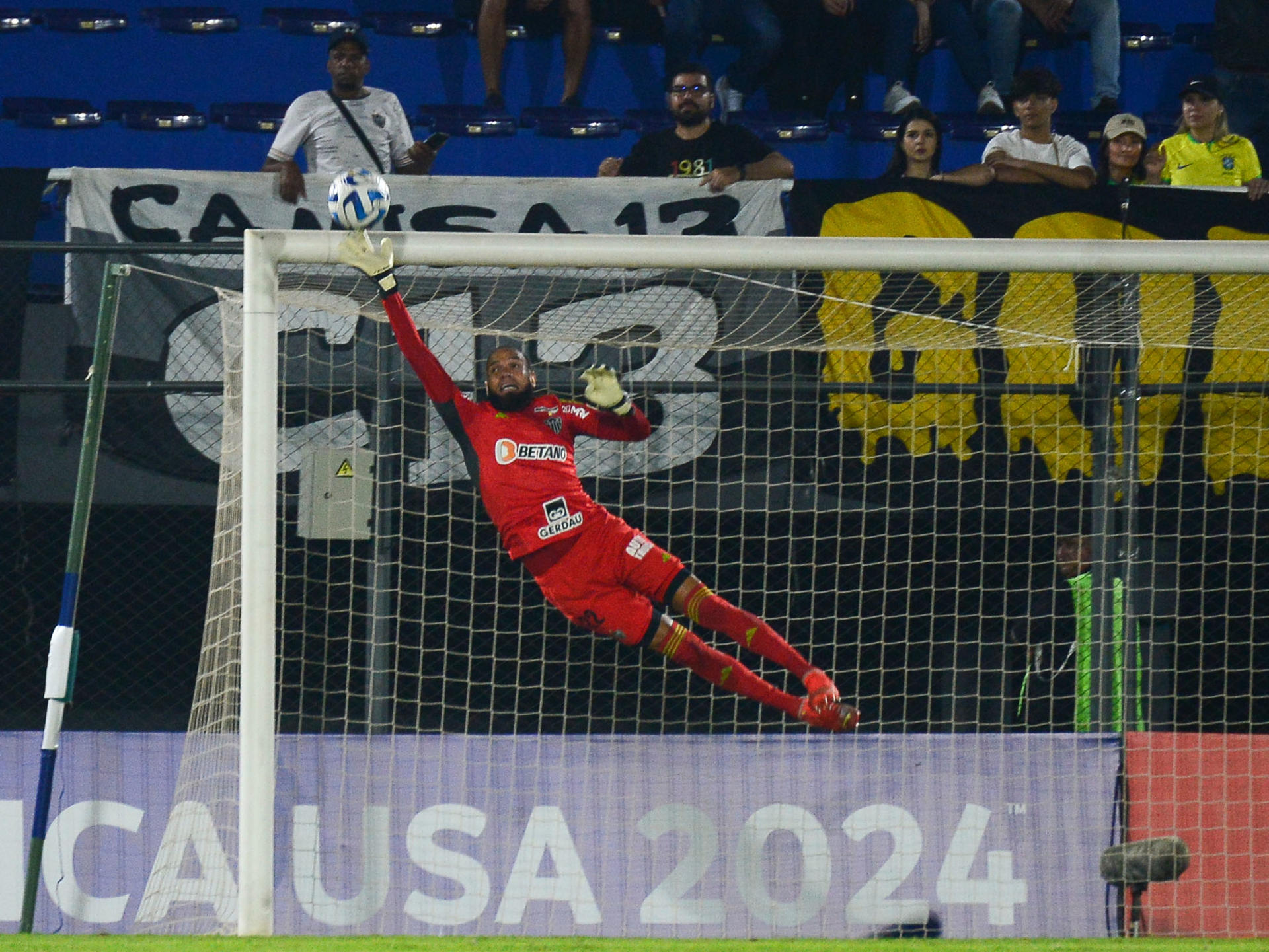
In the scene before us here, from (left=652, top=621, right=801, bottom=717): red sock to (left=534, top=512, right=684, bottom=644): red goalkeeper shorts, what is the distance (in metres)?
0.11

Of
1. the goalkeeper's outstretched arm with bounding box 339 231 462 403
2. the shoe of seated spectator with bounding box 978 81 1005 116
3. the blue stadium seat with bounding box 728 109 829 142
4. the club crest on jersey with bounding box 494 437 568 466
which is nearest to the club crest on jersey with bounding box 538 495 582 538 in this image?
the club crest on jersey with bounding box 494 437 568 466

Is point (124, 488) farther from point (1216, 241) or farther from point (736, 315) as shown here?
point (1216, 241)

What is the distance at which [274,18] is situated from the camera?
8.27m

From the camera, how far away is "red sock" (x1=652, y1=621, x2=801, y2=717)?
5.60 metres

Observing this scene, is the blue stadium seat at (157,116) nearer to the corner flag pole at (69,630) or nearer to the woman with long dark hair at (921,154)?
the corner flag pole at (69,630)

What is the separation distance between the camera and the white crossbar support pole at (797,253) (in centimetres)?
473

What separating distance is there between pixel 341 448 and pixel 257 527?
848mm

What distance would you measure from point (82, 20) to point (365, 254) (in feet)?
14.6

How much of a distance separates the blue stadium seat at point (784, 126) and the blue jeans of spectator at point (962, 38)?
85 centimetres

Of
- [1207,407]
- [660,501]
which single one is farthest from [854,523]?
[1207,407]

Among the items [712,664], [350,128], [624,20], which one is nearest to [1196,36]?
[624,20]

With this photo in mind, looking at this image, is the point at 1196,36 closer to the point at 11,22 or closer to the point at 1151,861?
the point at 1151,861

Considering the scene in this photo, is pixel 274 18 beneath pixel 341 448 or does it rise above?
above

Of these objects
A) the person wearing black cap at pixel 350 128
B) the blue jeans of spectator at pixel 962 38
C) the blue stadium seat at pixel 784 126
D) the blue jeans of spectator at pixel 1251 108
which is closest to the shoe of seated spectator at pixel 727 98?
the blue stadium seat at pixel 784 126
